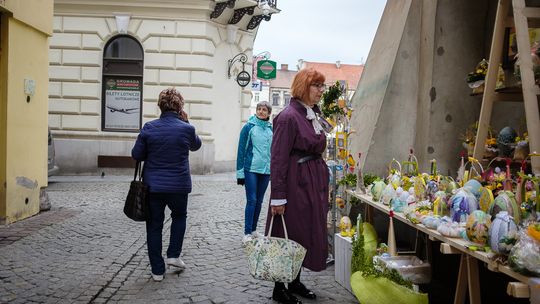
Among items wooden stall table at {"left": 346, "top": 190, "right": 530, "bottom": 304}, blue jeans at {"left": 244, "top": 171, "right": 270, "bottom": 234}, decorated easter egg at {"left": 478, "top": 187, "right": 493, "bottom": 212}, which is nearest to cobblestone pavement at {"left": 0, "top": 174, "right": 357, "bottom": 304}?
blue jeans at {"left": 244, "top": 171, "right": 270, "bottom": 234}

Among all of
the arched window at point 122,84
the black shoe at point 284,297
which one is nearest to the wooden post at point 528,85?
the black shoe at point 284,297

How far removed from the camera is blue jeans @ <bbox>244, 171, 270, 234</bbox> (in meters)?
6.82

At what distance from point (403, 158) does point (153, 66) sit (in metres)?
11.2

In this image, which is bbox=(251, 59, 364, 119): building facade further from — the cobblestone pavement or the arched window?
the cobblestone pavement

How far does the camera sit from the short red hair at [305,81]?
15.0 ft

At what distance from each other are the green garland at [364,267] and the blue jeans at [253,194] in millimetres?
2107

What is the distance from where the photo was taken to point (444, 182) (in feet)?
14.3

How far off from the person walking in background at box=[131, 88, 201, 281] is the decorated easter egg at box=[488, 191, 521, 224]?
288cm

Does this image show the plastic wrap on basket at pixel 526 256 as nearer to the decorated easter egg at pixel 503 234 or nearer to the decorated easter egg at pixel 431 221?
the decorated easter egg at pixel 503 234

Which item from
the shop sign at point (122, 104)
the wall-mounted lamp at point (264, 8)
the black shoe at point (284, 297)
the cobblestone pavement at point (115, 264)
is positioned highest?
the wall-mounted lamp at point (264, 8)

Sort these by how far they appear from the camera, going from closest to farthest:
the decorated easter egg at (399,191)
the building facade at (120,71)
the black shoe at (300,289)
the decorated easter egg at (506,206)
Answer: the decorated easter egg at (506,206) → the decorated easter egg at (399,191) → the black shoe at (300,289) → the building facade at (120,71)

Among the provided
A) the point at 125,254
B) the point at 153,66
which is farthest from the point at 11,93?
the point at 153,66

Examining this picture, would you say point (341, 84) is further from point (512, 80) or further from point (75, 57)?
point (75, 57)

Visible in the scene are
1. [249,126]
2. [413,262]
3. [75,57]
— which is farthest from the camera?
[75,57]
